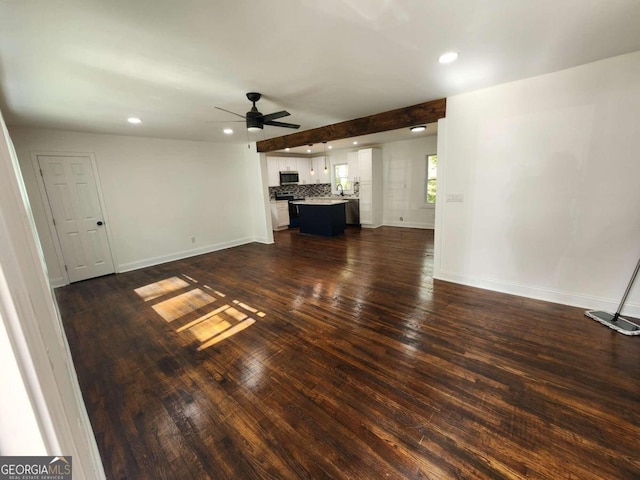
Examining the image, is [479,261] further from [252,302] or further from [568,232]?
[252,302]

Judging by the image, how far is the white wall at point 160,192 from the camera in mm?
4055

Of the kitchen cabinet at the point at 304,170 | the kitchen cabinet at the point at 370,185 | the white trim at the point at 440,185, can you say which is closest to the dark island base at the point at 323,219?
the kitchen cabinet at the point at 370,185

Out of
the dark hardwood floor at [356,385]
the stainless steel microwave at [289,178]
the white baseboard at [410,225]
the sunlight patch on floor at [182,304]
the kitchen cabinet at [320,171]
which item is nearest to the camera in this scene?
the dark hardwood floor at [356,385]

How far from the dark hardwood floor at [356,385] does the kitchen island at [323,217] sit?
3.35 metres

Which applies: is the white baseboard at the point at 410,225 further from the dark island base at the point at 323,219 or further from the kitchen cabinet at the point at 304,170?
the kitchen cabinet at the point at 304,170

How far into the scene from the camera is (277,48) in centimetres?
200

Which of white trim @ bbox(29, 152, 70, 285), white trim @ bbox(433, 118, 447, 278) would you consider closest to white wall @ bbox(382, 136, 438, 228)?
white trim @ bbox(433, 118, 447, 278)

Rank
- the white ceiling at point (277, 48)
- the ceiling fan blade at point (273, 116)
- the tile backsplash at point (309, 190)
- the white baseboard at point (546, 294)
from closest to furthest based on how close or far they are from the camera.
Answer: the white ceiling at point (277, 48) → the white baseboard at point (546, 294) → the ceiling fan blade at point (273, 116) → the tile backsplash at point (309, 190)

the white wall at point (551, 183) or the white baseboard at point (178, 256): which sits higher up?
the white wall at point (551, 183)

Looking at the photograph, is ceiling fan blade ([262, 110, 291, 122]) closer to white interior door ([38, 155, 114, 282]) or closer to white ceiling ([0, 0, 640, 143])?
white ceiling ([0, 0, 640, 143])

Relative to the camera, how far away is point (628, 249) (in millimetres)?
2582

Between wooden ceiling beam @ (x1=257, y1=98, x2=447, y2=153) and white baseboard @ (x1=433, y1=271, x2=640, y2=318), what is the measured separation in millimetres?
2243

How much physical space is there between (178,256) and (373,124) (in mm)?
4666

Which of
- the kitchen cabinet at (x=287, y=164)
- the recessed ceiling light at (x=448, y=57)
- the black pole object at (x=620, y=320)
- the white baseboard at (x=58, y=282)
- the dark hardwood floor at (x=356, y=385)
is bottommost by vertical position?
the dark hardwood floor at (x=356, y=385)
